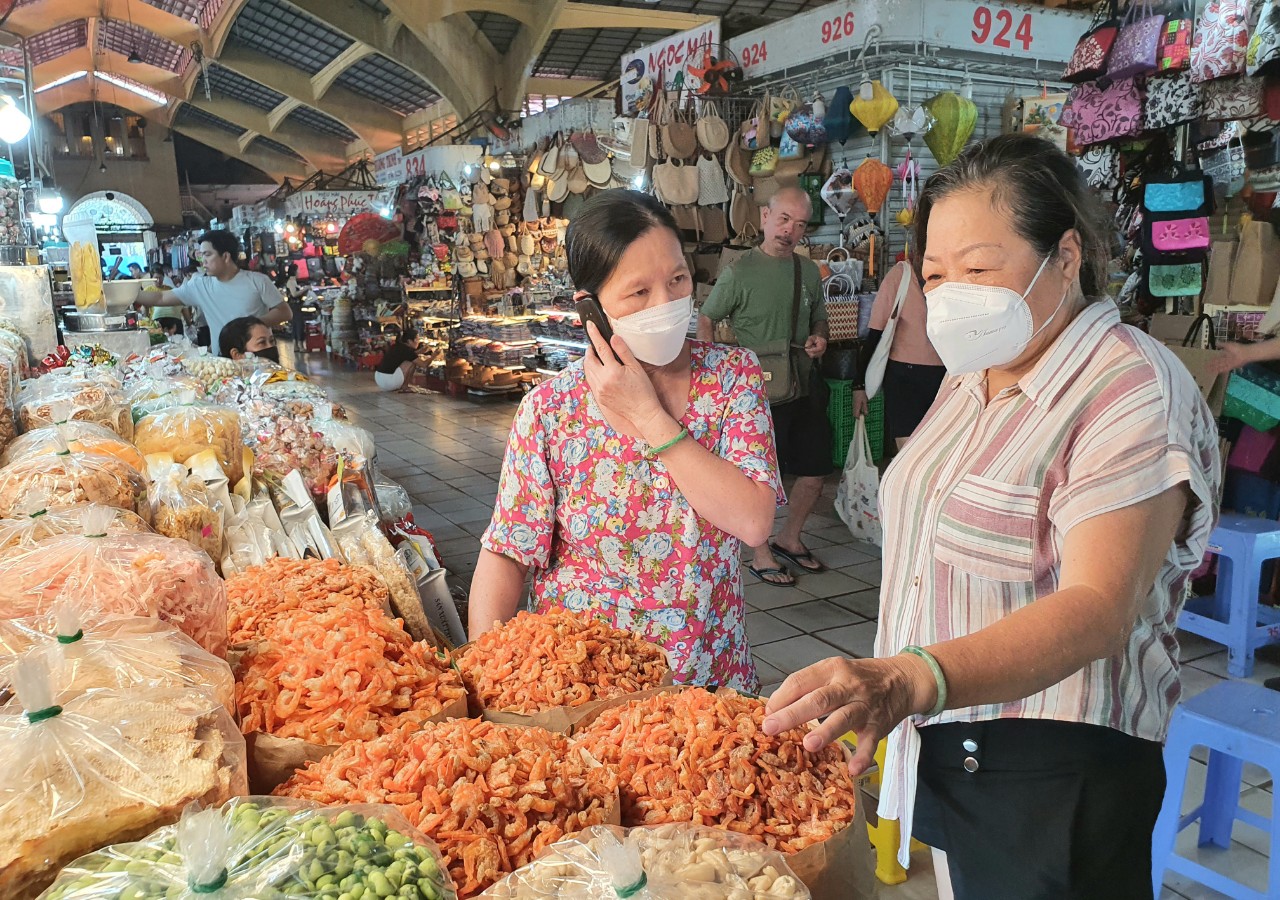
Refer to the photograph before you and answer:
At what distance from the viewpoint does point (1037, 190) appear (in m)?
1.20

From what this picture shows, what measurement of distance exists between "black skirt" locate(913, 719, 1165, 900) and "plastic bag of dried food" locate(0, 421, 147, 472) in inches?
77.8

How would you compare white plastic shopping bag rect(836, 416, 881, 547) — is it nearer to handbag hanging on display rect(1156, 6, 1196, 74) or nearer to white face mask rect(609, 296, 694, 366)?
handbag hanging on display rect(1156, 6, 1196, 74)

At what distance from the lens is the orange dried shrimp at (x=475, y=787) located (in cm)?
87

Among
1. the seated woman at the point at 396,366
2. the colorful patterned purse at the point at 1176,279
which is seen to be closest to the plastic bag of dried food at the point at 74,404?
the colorful patterned purse at the point at 1176,279

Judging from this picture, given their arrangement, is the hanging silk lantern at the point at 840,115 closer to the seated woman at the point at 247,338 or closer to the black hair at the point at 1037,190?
the seated woman at the point at 247,338

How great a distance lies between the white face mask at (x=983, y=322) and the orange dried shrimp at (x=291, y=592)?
103 centimetres

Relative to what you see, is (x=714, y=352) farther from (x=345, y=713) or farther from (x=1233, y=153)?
(x=1233, y=153)

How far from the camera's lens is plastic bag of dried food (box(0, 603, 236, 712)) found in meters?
0.99

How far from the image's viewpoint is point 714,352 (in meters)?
1.78

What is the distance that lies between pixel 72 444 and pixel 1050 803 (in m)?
2.23

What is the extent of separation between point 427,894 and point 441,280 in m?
13.1

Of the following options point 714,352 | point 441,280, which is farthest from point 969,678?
point 441,280

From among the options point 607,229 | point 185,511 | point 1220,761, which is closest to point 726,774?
point 607,229

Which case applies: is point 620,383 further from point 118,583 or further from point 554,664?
point 118,583
